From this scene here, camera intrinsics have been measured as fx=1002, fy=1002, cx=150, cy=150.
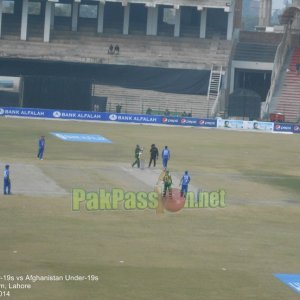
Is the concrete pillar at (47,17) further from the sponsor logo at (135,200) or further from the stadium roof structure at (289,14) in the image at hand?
the sponsor logo at (135,200)

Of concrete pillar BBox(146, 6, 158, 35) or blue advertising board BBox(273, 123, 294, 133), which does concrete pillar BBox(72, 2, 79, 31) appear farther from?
blue advertising board BBox(273, 123, 294, 133)

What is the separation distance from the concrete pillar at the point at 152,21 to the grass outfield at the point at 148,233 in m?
38.3

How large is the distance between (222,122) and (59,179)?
35629 mm

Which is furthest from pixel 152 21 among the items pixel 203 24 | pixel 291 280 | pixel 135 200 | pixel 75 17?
pixel 291 280

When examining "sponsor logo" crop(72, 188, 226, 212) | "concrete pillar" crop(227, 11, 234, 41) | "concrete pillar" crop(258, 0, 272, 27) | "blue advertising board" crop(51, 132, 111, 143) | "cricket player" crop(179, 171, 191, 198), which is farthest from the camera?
"concrete pillar" crop(258, 0, 272, 27)

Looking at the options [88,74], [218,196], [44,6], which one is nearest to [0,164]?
[218,196]

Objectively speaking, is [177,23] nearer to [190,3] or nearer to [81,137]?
[190,3]

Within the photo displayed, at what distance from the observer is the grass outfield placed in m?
25.0

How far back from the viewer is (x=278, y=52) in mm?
91625

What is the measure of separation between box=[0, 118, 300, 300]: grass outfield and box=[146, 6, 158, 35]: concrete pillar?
38284 mm

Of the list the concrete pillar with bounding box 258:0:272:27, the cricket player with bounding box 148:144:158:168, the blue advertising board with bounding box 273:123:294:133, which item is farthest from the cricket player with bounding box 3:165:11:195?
the concrete pillar with bounding box 258:0:272:27

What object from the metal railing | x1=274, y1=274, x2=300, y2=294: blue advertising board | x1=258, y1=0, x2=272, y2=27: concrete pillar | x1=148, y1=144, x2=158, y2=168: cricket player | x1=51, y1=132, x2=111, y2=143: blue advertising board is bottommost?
x1=274, y1=274, x2=300, y2=294: blue advertising board

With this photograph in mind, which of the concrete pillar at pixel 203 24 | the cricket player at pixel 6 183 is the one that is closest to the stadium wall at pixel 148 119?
the concrete pillar at pixel 203 24

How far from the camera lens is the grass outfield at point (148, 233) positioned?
2495 cm
